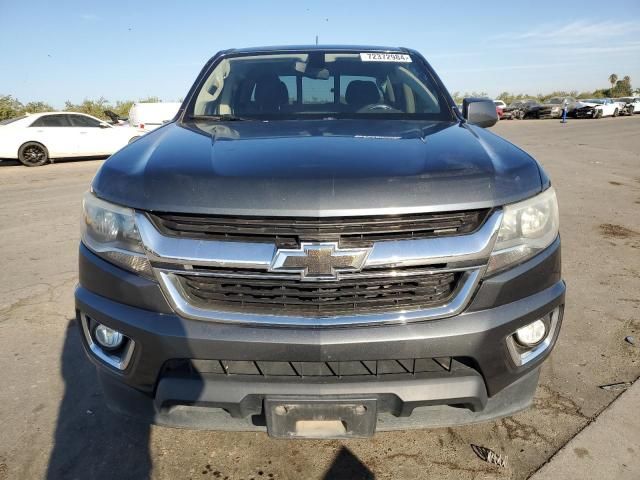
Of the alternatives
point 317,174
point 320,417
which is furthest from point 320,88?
point 320,417

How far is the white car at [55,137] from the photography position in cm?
1280

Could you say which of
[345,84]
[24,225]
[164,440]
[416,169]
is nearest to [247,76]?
[345,84]

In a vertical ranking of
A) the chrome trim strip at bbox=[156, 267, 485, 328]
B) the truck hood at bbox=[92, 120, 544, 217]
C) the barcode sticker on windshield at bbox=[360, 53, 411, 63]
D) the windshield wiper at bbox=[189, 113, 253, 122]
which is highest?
the barcode sticker on windshield at bbox=[360, 53, 411, 63]

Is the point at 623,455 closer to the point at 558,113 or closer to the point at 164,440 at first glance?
the point at 164,440

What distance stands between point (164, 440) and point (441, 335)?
152 centimetres

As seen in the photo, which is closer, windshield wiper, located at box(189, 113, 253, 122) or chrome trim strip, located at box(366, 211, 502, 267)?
chrome trim strip, located at box(366, 211, 502, 267)


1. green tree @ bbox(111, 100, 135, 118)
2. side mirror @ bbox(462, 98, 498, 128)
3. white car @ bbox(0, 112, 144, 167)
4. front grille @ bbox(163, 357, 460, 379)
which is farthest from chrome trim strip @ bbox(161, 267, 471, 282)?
green tree @ bbox(111, 100, 135, 118)

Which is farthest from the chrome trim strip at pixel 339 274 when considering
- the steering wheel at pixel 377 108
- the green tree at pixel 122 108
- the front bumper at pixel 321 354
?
the green tree at pixel 122 108

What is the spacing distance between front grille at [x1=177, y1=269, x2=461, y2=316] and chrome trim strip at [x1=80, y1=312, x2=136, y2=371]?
1.07 feet

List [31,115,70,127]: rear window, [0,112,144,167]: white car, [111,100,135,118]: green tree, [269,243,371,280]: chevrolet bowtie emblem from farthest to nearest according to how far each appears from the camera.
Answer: [111,100,135,118]: green tree, [31,115,70,127]: rear window, [0,112,144,167]: white car, [269,243,371,280]: chevrolet bowtie emblem

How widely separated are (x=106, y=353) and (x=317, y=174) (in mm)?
1120

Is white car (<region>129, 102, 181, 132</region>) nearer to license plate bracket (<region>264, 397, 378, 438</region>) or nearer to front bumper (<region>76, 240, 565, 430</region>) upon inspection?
front bumper (<region>76, 240, 565, 430</region>)

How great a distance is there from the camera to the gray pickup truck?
1.76 m

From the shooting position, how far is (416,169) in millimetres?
1887
